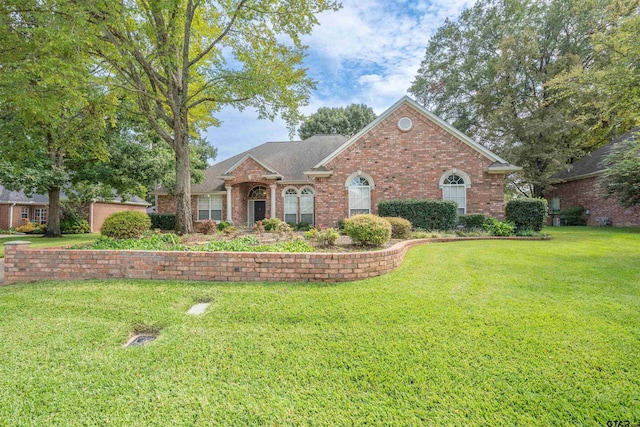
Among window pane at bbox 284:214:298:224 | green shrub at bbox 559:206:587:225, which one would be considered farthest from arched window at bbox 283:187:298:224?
green shrub at bbox 559:206:587:225

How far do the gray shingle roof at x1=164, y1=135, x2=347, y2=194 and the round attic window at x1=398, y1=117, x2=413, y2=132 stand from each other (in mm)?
5808

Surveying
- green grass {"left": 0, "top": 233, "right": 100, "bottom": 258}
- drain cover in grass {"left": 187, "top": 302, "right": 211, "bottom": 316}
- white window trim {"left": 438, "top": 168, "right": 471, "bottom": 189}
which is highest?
white window trim {"left": 438, "top": 168, "right": 471, "bottom": 189}

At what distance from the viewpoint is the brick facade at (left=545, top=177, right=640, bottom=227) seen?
1720 cm

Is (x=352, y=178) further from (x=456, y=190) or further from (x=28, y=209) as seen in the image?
(x=28, y=209)

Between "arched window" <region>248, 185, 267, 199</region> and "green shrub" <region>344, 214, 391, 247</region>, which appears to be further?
"arched window" <region>248, 185, 267, 199</region>

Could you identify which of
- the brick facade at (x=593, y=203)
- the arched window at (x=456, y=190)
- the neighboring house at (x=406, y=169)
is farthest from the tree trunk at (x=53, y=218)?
the brick facade at (x=593, y=203)

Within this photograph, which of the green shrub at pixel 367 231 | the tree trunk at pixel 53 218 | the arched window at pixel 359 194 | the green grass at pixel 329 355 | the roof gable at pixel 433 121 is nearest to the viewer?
the green grass at pixel 329 355

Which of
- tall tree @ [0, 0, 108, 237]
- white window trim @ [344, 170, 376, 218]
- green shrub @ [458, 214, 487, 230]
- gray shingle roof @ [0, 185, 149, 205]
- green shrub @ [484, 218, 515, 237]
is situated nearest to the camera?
tall tree @ [0, 0, 108, 237]

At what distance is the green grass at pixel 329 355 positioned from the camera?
2271 millimetres

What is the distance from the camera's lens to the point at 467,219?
1286cm

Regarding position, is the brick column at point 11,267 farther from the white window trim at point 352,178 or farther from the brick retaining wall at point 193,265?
the white window trim at point 352,178

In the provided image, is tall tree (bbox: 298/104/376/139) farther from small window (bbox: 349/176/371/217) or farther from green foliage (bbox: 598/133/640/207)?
green foliage (bbox: 598/133/640/207)

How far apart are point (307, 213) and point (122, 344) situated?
1442cm

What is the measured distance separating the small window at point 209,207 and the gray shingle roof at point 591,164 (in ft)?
77.9
